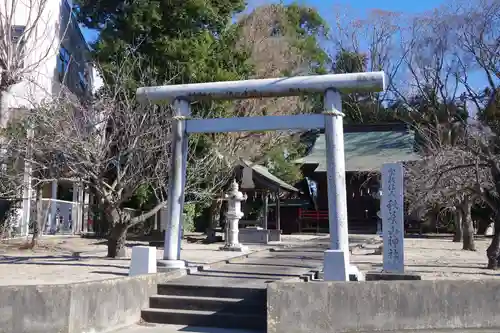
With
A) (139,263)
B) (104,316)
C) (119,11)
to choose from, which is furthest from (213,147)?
(104,316)

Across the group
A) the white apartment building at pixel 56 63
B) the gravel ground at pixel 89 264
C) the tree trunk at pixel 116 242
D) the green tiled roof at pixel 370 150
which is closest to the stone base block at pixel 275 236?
the gravel ground at pixel 89 264

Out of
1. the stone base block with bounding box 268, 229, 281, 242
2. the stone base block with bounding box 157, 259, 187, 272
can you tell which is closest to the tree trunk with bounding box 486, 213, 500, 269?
the stone base block with bounding box 157, 259, 187, 272

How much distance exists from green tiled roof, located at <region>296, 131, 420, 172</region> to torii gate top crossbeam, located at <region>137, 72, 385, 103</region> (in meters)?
23.3

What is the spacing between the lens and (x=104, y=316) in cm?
874

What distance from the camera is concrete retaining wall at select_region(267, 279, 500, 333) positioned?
8.37 metres

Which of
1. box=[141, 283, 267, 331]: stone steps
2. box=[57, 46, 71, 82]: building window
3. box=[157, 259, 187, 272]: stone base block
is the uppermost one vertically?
box=[57, 46, 71, 82]: building window

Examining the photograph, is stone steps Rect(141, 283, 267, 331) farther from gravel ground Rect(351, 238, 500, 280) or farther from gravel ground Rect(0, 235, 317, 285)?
gravel ground Rect(351, 238, 500, 280)

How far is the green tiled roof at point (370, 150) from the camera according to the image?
36531 mm

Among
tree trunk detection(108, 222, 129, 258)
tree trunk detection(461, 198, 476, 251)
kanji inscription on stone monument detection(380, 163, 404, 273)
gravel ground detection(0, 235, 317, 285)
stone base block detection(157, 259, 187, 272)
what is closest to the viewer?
kanji inscription on stone monument detection(380, 163, 404, 273)

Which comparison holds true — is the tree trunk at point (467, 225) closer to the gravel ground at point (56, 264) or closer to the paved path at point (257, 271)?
the paved path at point (257, 271)

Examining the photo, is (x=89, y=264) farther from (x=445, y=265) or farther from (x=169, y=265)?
(x=445, y=265)

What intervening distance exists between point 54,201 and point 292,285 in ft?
61.9

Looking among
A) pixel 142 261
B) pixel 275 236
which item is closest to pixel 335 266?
pixel 142 261

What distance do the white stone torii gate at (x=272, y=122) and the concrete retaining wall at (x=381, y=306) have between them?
1427 mm
